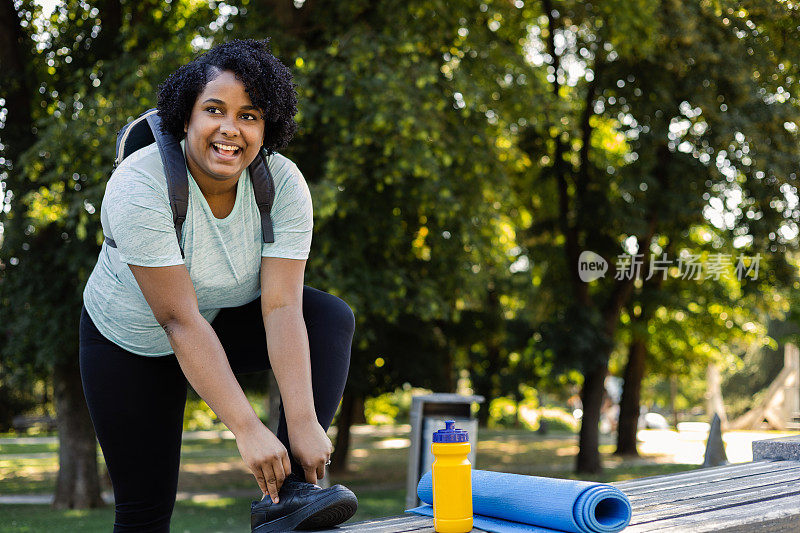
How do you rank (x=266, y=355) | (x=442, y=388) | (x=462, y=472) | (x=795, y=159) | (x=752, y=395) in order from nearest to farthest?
1. (x=462, y=472)
2. (x=266, y=355)
3. (x=795, y=159)
4. (x=442, y=388)
5. (x=752, y=395)

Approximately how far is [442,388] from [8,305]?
21.9 ft

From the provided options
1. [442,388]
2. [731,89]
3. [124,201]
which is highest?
[731,89]

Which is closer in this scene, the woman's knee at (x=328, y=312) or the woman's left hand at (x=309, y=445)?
the woman's left hand at (x=309, y=445)

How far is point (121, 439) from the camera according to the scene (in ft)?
6.77

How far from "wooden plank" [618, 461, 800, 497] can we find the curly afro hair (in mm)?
1532

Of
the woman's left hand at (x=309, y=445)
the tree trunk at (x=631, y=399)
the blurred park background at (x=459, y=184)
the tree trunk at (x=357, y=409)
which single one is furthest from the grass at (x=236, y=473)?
the woman's left hand at (x=309, y=445)

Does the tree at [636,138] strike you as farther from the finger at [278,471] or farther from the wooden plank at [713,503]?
the finger at [278,471]

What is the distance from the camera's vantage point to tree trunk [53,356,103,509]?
10.4 metres

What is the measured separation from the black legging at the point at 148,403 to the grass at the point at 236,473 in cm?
697

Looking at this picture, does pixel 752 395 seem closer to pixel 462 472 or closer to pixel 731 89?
pixel 731 89

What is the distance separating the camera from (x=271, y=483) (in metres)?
1.88

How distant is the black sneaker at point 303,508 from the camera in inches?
71.6

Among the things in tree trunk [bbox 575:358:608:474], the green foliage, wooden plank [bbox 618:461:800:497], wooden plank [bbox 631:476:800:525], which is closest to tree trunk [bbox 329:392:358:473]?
tree trunk [bbox 575:358:608:474]

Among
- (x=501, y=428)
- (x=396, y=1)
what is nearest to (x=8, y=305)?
(x=396, y=1)
